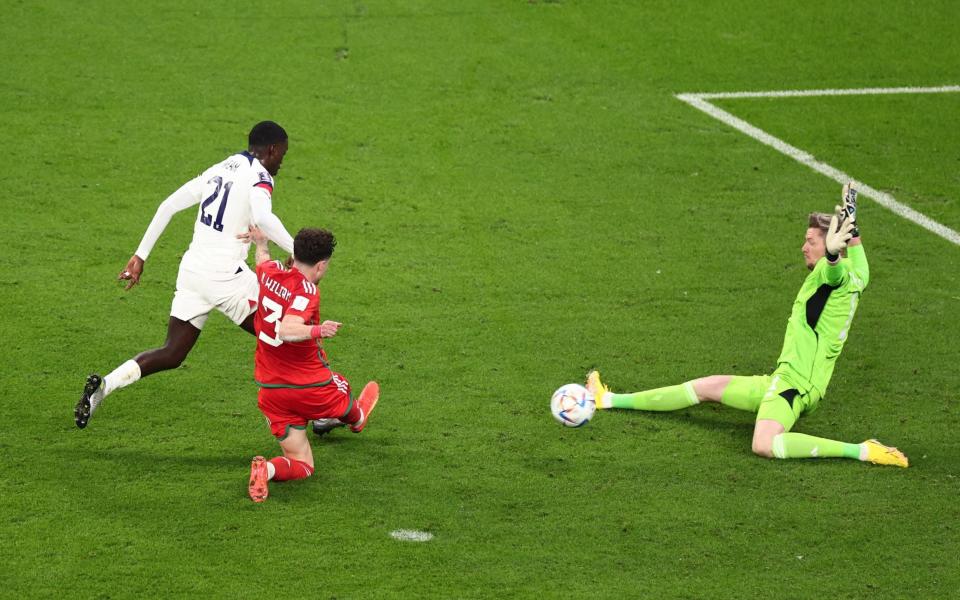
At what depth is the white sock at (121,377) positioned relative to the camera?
7.69 m

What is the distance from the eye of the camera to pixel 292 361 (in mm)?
7172

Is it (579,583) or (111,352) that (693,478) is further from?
(111,352)

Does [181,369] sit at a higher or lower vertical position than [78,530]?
higher

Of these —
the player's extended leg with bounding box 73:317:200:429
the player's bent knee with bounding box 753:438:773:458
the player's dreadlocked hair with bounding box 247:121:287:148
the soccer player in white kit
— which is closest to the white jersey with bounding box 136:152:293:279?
the soccer player in white kit

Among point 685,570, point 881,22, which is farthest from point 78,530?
point 881,22

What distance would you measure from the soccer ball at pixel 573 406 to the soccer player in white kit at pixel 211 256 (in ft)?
6.47

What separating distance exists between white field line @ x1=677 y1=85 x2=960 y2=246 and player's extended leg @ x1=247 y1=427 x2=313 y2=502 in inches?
258

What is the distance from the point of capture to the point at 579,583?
6.39 m

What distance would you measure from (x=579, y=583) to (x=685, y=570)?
0.57 meters

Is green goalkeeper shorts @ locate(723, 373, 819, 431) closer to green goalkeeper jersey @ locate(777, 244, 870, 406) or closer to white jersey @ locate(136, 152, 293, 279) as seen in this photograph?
green goalkeeper jersey @ locate(777, 244, 870, 406)

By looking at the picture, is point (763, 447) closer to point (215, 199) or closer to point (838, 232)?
point (838, 232)

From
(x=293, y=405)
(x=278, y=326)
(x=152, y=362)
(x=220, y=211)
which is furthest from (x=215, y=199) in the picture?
(x=293, y=405)

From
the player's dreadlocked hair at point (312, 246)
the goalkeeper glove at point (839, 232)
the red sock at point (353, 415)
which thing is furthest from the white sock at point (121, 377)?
the goalkeeper glove at point (839, 232)

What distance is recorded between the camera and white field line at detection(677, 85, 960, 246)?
11586 millimetres
